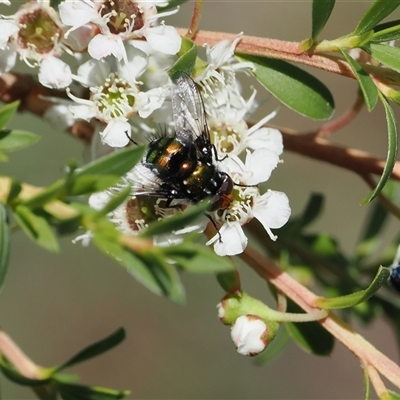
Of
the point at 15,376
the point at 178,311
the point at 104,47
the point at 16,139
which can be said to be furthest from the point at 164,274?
the point at 178,311

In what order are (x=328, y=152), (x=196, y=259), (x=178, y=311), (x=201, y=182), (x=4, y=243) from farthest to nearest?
(x=178, y=311) → (x=328, y=152) → (x=201, y=182) → (x=4, y=243) → (x=196, y=259)

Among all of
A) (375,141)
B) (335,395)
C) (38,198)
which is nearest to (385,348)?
(335,395)

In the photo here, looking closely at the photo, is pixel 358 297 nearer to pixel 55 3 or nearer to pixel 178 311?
pixel 55 3

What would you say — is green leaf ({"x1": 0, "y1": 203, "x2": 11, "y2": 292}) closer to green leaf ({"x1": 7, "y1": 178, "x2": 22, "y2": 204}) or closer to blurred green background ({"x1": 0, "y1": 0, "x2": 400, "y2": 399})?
green leaf ({"x1": 7, "y1": 178, "x2": 22, "y2": 204})

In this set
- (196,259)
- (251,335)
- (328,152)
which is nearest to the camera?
(196,259)

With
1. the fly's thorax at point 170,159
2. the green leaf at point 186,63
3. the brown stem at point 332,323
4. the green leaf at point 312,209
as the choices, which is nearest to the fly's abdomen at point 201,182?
the fly's thorax at point 170,159

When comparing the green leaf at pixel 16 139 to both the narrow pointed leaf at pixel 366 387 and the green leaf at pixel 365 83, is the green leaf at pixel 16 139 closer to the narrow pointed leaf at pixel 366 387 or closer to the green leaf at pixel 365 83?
the green leaf at pixel 365 83

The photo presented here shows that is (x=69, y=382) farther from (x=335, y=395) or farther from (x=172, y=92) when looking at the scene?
(x=335, y=395)

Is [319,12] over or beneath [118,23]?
over
